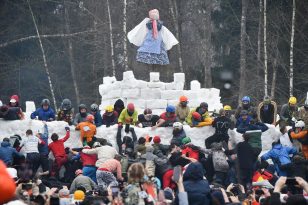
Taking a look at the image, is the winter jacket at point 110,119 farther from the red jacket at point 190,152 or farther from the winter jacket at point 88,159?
the red jacket at point 190,152

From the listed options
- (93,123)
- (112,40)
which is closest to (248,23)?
(112,40)

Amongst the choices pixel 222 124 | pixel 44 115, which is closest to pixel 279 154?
pixel 222 124

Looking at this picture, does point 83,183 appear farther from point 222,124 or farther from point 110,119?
point 110,119

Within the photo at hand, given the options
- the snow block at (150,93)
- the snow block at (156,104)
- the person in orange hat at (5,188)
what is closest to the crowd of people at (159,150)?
the snow block at (156,104)

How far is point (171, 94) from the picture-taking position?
29.2 meters

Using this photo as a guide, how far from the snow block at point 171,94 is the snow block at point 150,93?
12cm

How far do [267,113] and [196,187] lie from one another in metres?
11.6

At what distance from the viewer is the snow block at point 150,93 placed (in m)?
29.2

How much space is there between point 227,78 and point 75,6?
8126mm

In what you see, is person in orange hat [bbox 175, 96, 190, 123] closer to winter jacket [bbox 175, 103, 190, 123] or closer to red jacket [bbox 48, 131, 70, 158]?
winter jacket [bbox 175, 103, 190, 123]

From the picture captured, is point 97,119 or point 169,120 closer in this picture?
point 97,119

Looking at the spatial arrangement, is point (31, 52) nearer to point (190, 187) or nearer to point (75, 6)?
point (75, 6)

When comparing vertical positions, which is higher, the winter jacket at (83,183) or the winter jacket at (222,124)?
the winter jacket at (222,124)

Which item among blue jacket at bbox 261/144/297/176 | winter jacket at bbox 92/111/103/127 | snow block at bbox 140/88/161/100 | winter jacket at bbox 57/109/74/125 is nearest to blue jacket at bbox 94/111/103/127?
winter jacket at bbox 92/111/103/127
